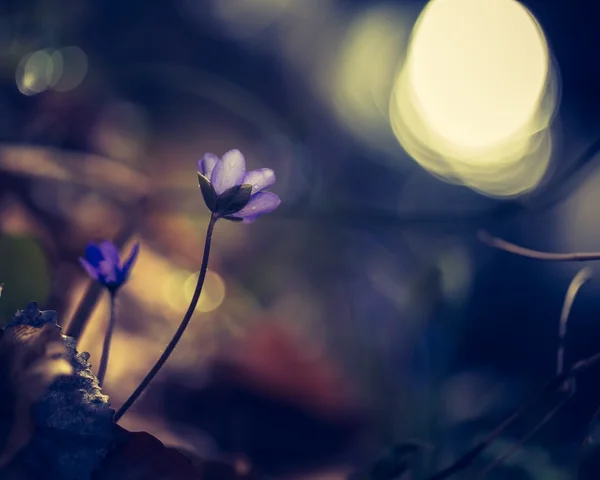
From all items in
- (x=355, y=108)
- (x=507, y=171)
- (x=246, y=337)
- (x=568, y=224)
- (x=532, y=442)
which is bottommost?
(x=532, y=442)

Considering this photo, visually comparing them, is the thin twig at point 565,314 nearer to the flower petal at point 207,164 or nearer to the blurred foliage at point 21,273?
the flower petal at point 207,164

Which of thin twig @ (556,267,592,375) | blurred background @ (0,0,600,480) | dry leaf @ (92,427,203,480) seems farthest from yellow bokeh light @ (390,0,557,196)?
dry leaf @ (92,427,203,480)

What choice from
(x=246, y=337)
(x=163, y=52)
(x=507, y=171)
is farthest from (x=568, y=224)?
(x=163, y=52)

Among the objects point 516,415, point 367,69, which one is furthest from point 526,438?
point 367,69

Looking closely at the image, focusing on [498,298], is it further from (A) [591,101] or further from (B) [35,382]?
(B) [35,382]

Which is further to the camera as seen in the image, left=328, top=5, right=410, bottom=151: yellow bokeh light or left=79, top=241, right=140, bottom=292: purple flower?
left=328, top=5, right=410, bottom=151: yellow bokeh light

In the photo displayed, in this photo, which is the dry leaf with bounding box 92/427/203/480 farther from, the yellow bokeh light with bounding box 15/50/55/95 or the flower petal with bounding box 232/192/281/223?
the yellow bokeh light with bounding box 15/50/55/95

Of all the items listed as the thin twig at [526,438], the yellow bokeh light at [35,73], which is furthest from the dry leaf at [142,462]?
the yellow bokeh light at [35,73]

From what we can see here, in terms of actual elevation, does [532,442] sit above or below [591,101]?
below
